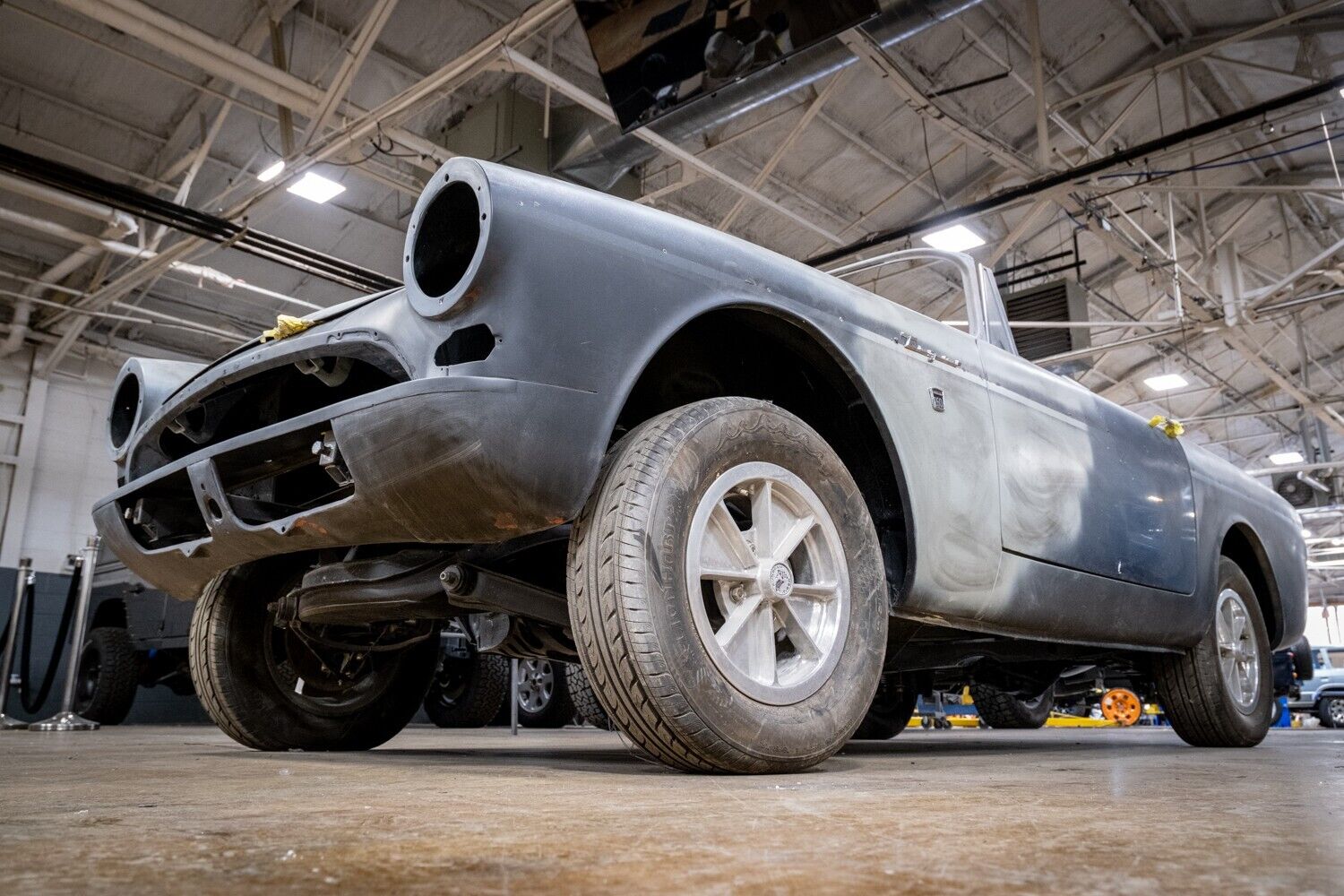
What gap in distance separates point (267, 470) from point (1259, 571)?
4.36 m

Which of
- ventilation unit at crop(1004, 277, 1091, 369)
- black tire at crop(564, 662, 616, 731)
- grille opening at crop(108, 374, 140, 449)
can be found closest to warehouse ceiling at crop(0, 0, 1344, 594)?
ventilation unit at crop(1004, 277, 1091, 369)

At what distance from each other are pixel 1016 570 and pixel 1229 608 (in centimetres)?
202

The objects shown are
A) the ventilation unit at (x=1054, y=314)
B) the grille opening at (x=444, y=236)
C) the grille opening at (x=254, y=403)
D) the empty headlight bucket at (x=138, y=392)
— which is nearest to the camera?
the grille opening at (x=444, y=236)

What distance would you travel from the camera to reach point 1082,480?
3188 mm

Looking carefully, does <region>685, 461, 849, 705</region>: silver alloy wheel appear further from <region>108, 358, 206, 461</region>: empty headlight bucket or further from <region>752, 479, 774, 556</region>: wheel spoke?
<region>108, 358, 206, 461</region>: empty headlight bucket

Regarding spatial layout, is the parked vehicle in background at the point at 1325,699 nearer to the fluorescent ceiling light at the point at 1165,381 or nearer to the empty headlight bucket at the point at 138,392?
the fluorescent ceiling light at the point at 1165,381

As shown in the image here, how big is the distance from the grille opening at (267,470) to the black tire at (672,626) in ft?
Answer: 2.06

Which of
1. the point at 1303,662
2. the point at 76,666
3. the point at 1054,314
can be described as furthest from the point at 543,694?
the point at 1054,314

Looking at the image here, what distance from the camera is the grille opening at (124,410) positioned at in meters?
2.85

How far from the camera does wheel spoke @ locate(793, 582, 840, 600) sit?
7.22ft

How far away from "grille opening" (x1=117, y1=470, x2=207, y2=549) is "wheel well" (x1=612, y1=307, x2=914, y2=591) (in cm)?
116

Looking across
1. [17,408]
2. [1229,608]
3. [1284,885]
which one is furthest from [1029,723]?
[17,408]

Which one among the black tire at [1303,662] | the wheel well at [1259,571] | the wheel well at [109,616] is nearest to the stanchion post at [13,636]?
the wheel well at [109,616]

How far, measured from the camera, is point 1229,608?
422cm
